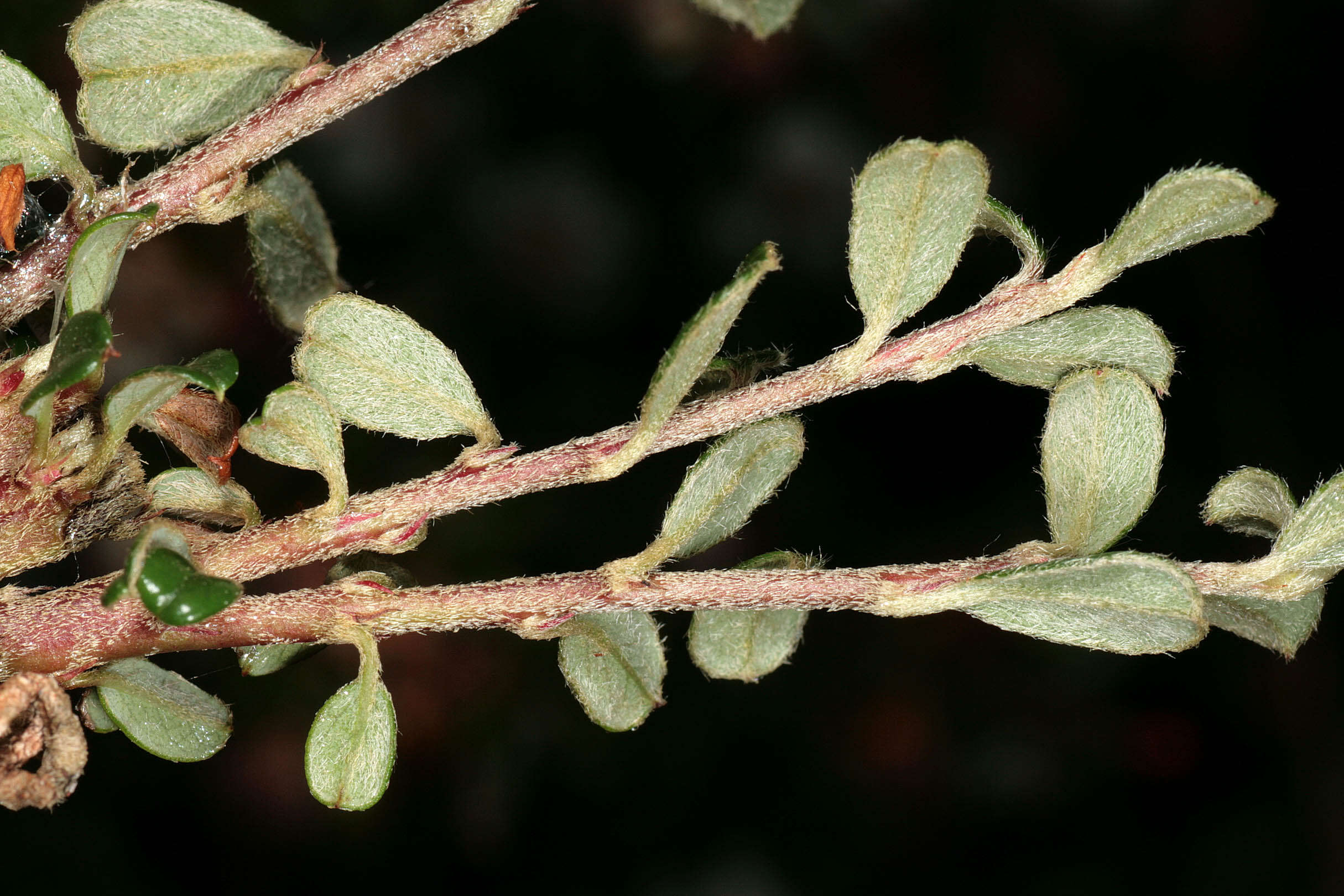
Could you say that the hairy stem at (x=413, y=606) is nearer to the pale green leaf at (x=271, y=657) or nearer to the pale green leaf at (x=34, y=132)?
the pale green leaf at (x=271, y=657)

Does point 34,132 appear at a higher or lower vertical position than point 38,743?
higher

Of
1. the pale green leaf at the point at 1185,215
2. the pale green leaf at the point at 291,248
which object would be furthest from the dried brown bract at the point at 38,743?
the pale green leaf at the point at 1185,215

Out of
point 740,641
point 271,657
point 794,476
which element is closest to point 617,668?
point 740,641

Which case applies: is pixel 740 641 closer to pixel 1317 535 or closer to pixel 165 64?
pixel 1317 535

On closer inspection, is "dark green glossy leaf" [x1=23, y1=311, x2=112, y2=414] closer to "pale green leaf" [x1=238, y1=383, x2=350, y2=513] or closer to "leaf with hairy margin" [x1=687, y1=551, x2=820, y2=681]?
"pale green leaf" [x1=238, y1=383, x2=350, y2=513]

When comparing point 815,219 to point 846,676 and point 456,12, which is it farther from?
point 456,12
